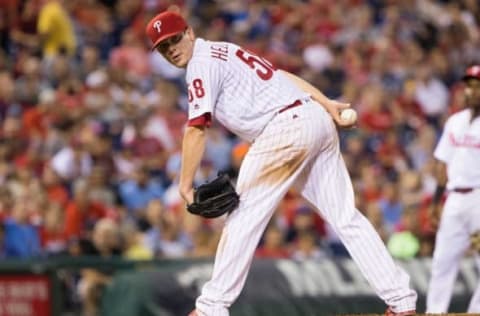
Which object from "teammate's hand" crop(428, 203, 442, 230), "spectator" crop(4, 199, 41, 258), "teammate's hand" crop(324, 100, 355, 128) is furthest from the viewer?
"spectator" crop(4, 199, 41, 258)

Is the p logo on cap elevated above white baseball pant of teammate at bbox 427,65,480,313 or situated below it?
above

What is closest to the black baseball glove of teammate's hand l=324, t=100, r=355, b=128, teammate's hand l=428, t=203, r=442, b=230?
teammate's hand l=324, t=100, r=355, b=128

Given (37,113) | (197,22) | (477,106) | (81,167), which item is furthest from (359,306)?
(197,22)

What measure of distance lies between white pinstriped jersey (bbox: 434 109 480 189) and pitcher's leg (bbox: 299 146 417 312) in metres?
2.49

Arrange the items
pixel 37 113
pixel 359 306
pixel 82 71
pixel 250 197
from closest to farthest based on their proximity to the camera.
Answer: pixel 250 197, pixel 359 306, pixel 37 113, pixel 82 71

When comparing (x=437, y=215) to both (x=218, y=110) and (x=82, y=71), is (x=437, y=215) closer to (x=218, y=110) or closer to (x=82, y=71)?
(x=218, y=110)

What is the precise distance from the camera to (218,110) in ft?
25.1

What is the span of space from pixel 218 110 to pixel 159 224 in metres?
5.67

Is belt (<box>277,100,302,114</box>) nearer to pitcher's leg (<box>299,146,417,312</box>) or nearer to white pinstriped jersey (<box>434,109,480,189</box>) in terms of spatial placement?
pitcher's leg (<box>299,146,417,312</box>)

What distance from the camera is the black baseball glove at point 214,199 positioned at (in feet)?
24.7

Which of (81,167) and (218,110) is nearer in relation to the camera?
(218,110)

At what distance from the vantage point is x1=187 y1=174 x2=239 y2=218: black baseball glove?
7520 mm

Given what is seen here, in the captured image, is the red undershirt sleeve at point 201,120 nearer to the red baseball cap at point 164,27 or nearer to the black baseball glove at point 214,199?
the black baseball glove at point 214,199

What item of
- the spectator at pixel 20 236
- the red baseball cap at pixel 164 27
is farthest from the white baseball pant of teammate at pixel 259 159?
the spectator at pixel 20 236
